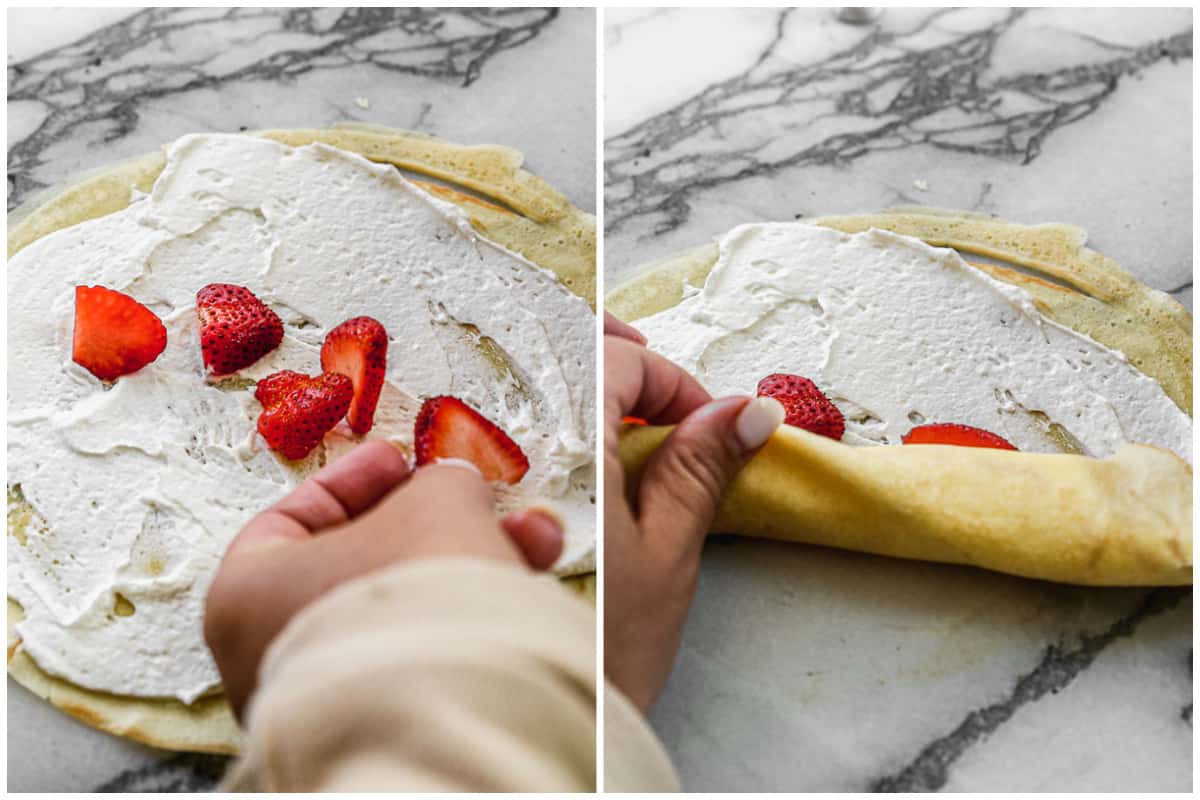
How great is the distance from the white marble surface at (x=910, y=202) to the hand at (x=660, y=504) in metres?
0.04

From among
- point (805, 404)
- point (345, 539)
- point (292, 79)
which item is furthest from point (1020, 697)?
point (292, 79)

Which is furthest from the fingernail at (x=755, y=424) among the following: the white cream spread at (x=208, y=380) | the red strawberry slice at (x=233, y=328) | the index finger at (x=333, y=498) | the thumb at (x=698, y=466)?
the red strawberry slice at (x=233, y=328)

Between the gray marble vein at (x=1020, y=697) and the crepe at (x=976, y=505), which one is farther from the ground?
the crepe at (x=976, y=505)

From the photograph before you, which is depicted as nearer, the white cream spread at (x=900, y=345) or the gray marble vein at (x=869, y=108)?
the white cream spread at (x=900, y=345)

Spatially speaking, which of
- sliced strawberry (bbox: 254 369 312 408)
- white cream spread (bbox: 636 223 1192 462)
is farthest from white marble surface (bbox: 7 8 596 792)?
sliced strawberry (bbox: 254 369 312 408)

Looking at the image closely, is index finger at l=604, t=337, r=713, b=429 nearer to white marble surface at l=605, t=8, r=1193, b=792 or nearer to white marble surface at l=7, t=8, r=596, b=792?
white marble surface at l=605, t=8, r=1193, b=792

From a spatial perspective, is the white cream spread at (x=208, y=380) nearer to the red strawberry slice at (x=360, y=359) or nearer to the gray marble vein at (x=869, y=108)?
the red strawberry slice at (x=360, y=359)

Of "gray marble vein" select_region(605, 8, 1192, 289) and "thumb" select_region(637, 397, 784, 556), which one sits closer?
"thumb" select_region(637, 397, 784, 556)

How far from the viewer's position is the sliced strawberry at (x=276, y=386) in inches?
28.7

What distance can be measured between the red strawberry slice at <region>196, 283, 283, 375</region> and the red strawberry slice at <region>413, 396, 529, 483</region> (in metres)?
0.13

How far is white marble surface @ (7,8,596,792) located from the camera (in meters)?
0.89

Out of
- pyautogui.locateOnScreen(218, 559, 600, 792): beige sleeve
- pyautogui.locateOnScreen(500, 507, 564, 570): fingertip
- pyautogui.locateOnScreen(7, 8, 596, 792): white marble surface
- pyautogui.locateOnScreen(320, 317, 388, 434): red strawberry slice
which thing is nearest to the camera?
pyautogui.locateOnScreen(218, 559, 600, 792): beige sleeve

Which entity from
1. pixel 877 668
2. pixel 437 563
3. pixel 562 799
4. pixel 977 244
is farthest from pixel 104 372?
pixel 977 244

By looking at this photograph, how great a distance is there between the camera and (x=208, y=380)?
0.73 m
